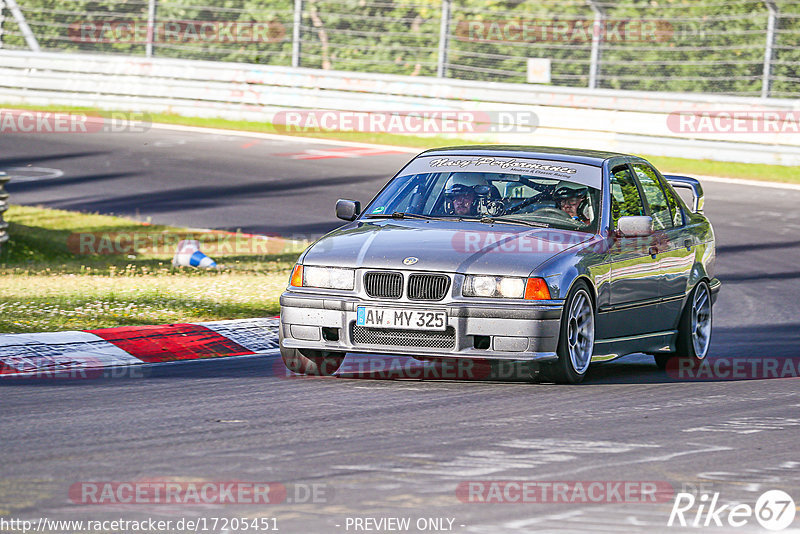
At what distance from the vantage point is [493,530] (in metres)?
5.13

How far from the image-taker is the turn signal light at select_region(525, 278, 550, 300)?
8328 mm

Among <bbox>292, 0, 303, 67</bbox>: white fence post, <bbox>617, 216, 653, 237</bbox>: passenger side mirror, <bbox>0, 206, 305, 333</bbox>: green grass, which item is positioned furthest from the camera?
<bbox>292, 0, 303, 67</bbox>: white fence post

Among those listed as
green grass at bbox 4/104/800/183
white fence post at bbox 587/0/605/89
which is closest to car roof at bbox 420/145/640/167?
green grass at bbox 4/104/800/183

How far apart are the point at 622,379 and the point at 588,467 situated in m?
3.25

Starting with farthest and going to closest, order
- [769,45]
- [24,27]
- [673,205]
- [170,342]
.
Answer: [24,27] < [769,45] < [673,205] < [170,342]

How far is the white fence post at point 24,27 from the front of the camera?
29156 millimetres

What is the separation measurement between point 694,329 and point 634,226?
4.81 feet

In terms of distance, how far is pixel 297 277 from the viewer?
28.9ft

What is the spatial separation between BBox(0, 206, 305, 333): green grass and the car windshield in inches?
97.0

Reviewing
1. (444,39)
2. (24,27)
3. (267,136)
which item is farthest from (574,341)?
Answer: (24,27)

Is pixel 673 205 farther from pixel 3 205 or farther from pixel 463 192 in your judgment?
pixel 3 205

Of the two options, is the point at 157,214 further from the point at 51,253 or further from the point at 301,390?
the point at 301,390

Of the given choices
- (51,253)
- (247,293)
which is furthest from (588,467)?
(51,253)

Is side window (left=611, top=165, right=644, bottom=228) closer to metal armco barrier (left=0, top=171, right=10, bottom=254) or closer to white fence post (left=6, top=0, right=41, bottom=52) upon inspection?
metal armco barrier (left=0, top=171, right=10, bottom=254)
